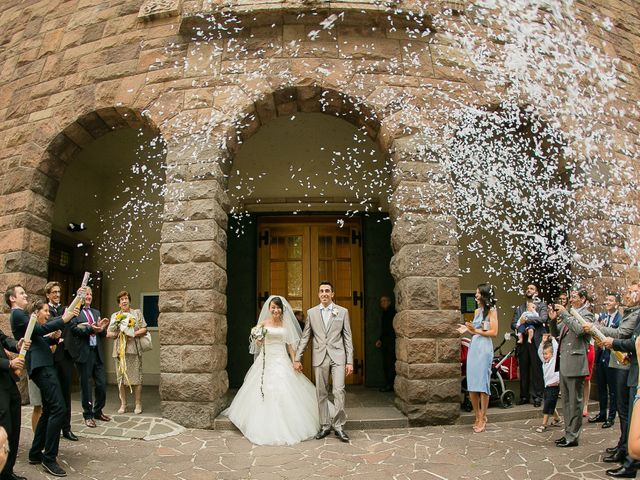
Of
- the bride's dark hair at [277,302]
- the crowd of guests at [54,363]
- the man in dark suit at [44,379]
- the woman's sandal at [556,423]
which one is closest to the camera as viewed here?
the crowd of guests at [54,363]

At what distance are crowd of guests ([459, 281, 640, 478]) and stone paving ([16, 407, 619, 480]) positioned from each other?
0.25 m

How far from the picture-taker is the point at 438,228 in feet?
21.0

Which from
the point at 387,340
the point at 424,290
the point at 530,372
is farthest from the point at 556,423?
the point at 387,340

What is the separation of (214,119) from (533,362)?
535cm

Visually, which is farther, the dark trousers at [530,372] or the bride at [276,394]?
the dark trousers at [530,372]

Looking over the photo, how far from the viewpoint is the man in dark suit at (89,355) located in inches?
231

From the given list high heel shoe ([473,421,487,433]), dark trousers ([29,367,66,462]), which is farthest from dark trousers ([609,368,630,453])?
dark trousers ([29,367,66,462])

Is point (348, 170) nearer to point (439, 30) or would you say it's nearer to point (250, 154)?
point (250, 154)

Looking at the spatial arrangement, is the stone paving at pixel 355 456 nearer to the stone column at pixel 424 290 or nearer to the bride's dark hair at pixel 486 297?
the stone column at pixel 424 290

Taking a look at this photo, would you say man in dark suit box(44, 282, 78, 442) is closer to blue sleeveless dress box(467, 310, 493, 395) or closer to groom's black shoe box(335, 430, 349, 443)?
groom's black shoe box(335, 430, 349, 443)

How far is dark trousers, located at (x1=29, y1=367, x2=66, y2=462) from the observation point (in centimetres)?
451

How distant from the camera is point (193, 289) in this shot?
20.8 ft

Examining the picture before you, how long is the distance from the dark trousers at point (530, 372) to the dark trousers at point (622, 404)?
1579 mm

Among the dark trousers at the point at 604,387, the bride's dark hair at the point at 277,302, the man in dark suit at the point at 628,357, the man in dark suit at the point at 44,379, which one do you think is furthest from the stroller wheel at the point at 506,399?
the man in dark suit at the point at 44,379
